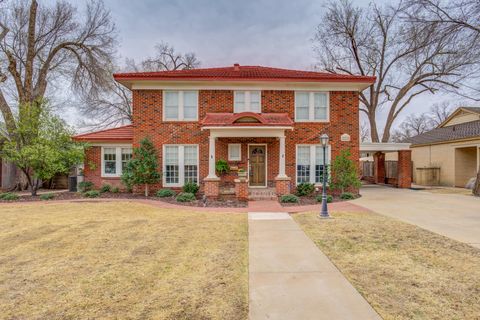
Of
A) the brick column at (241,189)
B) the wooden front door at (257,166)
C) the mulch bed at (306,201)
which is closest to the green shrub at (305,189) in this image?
the mulch bed at (306,201)

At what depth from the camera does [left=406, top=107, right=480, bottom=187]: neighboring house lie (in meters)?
17.8

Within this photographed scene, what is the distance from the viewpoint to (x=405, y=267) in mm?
4340

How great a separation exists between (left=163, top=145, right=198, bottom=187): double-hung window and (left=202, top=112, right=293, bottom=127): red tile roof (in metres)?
1.87

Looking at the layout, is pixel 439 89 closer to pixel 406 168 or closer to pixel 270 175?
pixel 406 168

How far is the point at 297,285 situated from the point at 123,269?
2.83m

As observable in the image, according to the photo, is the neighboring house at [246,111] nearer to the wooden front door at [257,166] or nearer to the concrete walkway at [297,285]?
the wooden front door at [257,166]

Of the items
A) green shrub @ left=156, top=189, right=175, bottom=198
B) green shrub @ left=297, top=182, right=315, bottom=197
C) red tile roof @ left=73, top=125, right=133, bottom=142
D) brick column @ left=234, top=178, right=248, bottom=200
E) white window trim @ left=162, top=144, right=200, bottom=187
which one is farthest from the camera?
red tile roof @ left=73, top=125, right=133, bottom=142

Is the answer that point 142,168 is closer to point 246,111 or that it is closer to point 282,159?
point 246,111

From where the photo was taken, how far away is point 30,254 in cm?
498

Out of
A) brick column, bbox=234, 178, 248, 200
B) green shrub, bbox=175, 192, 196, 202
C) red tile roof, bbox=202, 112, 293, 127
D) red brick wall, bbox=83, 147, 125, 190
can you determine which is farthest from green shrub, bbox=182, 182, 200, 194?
red brick wall, bbox=83, 147, 125, 190

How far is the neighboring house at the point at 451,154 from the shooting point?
17.8m

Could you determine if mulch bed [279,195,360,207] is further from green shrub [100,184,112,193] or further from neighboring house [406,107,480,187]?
neighboring house [406,107,480,187]

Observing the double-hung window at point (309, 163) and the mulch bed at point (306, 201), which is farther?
the double-hung window at point (309, 163)

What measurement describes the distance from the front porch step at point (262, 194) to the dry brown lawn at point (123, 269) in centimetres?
426
